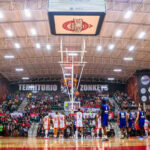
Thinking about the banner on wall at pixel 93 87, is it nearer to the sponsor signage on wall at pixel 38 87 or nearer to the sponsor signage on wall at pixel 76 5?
the sponsor signage on wall at pixel 38 87

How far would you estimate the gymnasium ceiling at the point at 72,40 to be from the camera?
16922 mm

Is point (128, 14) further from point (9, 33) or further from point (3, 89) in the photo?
point (3, 89)

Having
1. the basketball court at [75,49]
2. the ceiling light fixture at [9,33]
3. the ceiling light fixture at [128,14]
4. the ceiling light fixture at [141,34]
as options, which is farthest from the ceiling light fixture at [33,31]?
the ceiling light fixture at [141,34]

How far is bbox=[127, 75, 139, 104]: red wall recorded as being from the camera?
3434 centimetres

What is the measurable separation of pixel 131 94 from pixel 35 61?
17.8m

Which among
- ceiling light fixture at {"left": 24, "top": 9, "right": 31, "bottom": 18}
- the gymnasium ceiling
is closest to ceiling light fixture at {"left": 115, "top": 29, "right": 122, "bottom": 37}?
the gymnasium ceiling

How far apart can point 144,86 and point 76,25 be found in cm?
2494

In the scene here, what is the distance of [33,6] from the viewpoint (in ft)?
54.6

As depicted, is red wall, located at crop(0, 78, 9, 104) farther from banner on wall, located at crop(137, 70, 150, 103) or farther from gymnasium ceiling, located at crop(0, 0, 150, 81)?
banner on wall, located at crop(137, 70, 150, 103)

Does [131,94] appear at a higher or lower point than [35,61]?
lower

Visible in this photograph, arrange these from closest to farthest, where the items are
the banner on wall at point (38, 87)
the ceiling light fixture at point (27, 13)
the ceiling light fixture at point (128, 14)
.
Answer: the ceiling light fixture at point (27, 13) < the ceiling light fixture at point (128, 14) < the banner on wall at point (38, 87)

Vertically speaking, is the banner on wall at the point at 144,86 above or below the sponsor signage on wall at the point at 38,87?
below

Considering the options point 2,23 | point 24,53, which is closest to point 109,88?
point 24,53

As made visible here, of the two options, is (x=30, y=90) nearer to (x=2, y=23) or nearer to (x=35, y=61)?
(x=35, y=61)
